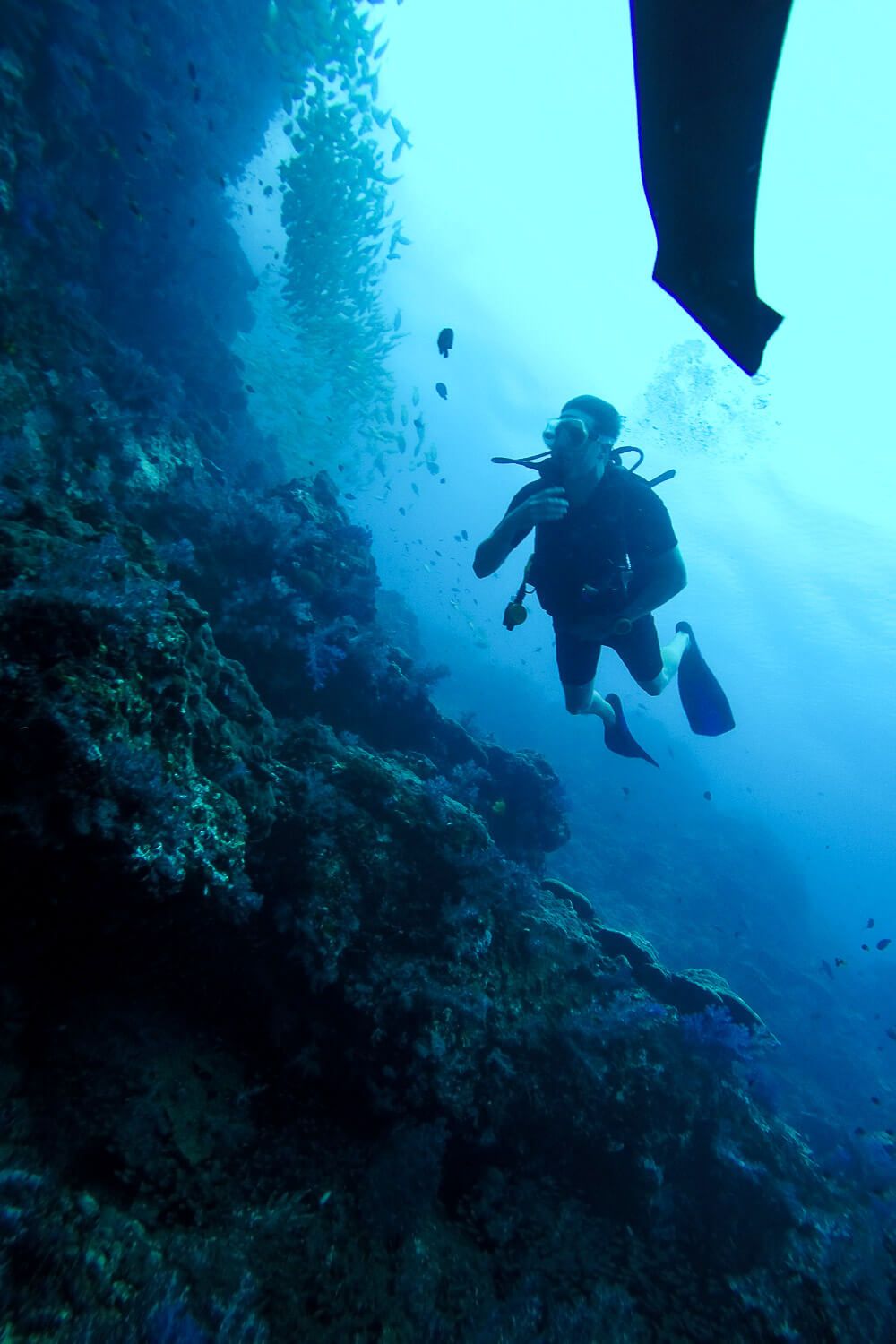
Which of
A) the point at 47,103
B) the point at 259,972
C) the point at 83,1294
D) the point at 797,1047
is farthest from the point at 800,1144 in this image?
the point at 47,103

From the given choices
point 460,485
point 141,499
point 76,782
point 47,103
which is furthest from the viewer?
point 460,485

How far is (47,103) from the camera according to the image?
949 centimetres

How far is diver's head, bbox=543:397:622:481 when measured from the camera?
15.4 ft

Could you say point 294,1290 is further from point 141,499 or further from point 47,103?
point 47,103

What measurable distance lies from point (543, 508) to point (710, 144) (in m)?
3.14

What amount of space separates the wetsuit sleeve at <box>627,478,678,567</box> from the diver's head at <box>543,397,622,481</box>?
0.44 meters

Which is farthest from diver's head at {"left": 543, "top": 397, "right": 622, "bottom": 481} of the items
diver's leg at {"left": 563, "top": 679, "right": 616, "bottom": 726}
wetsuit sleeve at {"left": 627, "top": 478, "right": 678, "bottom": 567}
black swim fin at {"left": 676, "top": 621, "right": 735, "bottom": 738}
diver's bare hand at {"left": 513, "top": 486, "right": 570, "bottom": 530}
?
black swim fin at {"left": 676, "top": 621, "right": 735, "bottom": 738}

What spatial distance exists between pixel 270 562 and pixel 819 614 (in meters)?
53.1

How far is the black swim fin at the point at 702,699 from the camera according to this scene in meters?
6.13

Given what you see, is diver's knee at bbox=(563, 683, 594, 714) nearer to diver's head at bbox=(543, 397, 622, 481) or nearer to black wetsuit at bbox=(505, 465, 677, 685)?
black wetsuit at bbox=(505, 465, 677, 685)

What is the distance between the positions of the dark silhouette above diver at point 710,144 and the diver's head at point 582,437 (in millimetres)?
3632

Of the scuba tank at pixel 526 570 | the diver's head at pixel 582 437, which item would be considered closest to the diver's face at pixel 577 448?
the diver's head at pixel 582 437

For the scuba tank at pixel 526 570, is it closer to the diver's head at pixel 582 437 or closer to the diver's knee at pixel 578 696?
the diver's head at pixel 582 437

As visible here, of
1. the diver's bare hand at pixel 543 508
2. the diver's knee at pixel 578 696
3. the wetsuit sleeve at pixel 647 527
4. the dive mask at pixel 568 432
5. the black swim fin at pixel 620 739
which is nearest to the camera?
the diver's bare hand at pixel 543 508
